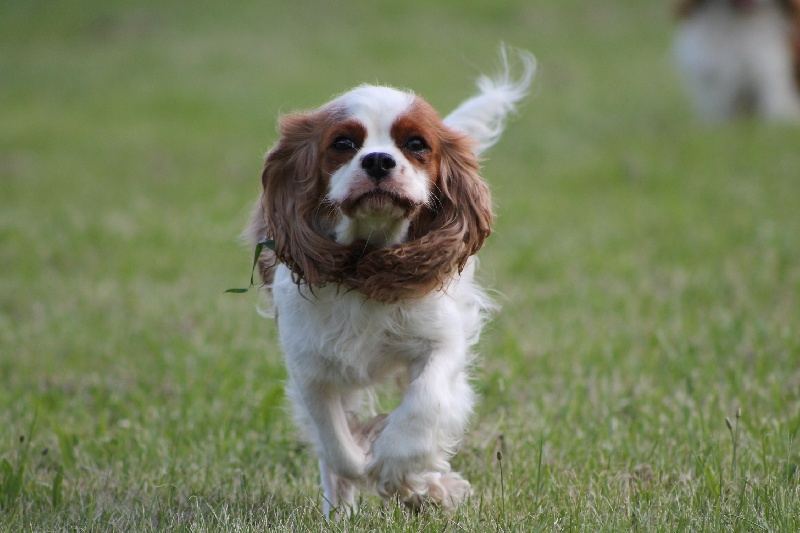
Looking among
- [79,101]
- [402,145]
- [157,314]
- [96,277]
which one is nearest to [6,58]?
[79,101]

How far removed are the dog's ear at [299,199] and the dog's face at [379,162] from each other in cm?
6

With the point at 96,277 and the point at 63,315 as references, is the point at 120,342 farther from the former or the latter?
the point at 96,277

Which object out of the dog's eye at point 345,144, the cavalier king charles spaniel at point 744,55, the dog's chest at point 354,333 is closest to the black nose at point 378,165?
the dog's eye at point 345,144

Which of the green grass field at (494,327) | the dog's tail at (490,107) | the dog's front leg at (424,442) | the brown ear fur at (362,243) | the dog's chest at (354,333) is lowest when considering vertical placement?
the green grass field at (494,327)

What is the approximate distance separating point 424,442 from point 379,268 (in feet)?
1.84

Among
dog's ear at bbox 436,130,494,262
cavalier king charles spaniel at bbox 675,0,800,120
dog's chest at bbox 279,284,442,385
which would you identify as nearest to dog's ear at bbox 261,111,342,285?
dog's chest at bbox 279,284,442,385

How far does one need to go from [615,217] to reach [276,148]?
5.11 metres

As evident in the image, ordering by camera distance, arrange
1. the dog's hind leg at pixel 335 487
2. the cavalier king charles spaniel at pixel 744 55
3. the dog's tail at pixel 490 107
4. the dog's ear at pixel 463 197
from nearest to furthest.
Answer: the dog's ear at pixel 463 197
the dog's hind leg at pixel 335 487
the dog's tail at pixel 490 107
the cavalier king charles spaniel at pixel 744 55

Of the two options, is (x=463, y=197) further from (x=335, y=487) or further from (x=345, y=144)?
(x=335, y=487)

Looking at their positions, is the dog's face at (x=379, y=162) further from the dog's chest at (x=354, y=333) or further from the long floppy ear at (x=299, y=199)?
the dog's chest at (x=354, y=333)

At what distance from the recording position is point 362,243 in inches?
127

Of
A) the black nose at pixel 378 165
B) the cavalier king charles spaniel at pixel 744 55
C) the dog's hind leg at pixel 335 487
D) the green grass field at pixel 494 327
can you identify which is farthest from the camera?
the cavalier king charles spaniel at pixel 744 55

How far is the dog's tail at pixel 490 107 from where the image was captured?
4238 millimetres

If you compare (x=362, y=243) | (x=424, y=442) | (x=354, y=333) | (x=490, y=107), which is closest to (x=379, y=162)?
(x=362, y=243)
